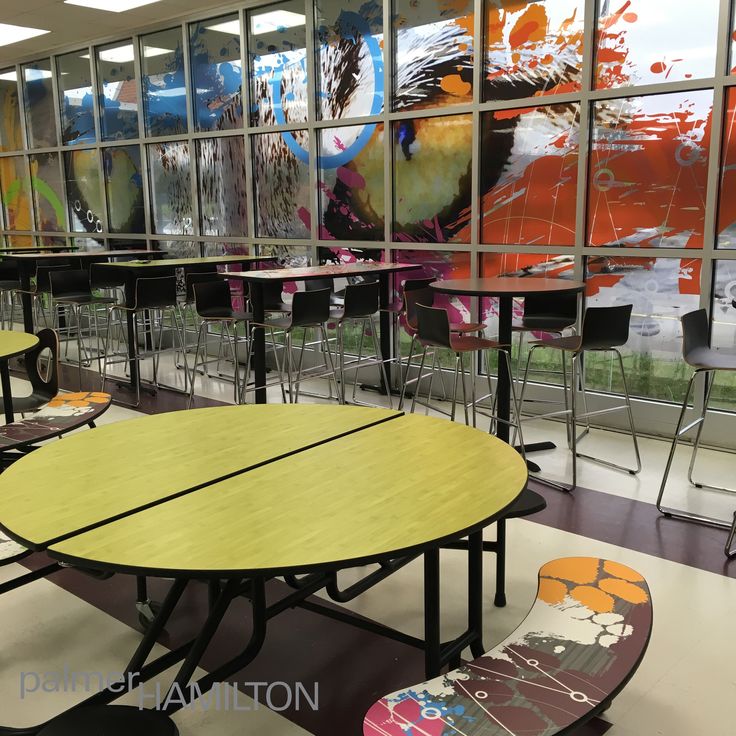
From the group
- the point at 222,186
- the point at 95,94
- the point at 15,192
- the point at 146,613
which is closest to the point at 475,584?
the point at 146,613

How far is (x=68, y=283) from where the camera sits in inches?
255

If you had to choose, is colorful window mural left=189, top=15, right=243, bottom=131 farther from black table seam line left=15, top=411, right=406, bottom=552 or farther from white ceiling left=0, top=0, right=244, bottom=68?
black table seam line left=15, top=411, right=406, bottom=552

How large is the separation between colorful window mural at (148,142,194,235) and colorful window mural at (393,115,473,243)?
9.01 ft

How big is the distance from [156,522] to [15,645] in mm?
1326

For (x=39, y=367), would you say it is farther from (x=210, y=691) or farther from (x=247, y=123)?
(x=247, y=123)

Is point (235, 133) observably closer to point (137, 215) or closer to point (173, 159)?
point (173, 159)

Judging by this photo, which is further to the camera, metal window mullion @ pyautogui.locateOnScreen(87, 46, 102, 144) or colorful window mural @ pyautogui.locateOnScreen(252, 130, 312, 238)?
metal window mullion @ pyautogui.locateOnScreen(87, 46, 102, 144)

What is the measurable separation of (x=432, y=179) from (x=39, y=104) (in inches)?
243

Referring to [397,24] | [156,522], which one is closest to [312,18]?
[397,24]

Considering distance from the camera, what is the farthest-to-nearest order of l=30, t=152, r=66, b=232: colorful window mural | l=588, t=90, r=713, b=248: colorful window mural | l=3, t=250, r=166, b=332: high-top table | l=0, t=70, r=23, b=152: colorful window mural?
l=0, t=70, r=23, b=152: colorful window mural → l=30, t=152, r=66, b=232: colorful window mural → l=3, t=250, r=166, b=332: high-top table → l=588, t=90, r=713, b=248: colorful window mural

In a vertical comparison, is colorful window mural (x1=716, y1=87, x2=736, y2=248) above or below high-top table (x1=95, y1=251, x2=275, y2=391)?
above

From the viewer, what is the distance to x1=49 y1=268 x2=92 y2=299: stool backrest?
6359mm

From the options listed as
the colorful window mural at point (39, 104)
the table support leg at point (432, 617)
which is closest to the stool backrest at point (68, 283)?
the colorful window mural at point (39, 104)

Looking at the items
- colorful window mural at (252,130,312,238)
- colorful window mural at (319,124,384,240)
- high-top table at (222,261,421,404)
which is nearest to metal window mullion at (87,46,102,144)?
colorful window mural at (252,130,312,238)
